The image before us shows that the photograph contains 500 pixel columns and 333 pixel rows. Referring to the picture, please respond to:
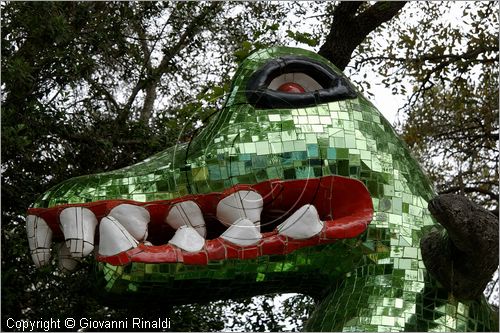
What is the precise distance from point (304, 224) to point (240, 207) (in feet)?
0.81

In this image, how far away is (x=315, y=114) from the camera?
3.84m

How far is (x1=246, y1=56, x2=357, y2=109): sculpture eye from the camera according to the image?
388 cm

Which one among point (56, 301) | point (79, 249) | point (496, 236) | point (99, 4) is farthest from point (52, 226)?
point (99, 4)

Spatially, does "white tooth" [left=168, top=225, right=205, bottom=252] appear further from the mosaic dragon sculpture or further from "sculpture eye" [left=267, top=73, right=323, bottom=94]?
"sculpture eye" [left=267, top=73, right=323, bottom=94]

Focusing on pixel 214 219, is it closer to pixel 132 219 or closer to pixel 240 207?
pixel 240 207

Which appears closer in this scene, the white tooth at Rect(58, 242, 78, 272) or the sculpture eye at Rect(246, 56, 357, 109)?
the white tooth at Rect(58, 242, 78, 272)

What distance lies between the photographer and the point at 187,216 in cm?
368

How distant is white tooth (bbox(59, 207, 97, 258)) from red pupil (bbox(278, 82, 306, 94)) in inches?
36.9

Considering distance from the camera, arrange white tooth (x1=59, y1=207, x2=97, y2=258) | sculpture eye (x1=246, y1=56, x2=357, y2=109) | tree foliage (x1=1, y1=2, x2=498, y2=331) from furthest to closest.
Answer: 1. tree foliage (x1=1, y1=2, x2=498, y2=331)
2. sculpture eye (x1=246, y1=56, x2=357, y2=109)
3. white tooth (x1=59, y1=207, x2=97, y2=258)

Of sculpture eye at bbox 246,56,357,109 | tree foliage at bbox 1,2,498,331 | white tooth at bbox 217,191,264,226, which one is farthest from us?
tree foliage at bbox 1,2,498,331

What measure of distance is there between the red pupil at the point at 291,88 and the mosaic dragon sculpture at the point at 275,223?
0.20 feet

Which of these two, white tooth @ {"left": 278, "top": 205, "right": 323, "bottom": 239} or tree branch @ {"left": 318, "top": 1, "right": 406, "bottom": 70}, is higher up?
tree branch @ {"left": 318, "top": 1, "right": 406, "bottom": 70}

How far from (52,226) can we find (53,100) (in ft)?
10.3

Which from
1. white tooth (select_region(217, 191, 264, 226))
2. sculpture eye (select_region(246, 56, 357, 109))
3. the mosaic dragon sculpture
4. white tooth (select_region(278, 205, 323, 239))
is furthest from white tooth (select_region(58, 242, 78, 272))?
sculpture eye (select_region(246, 56, 357, 109))
